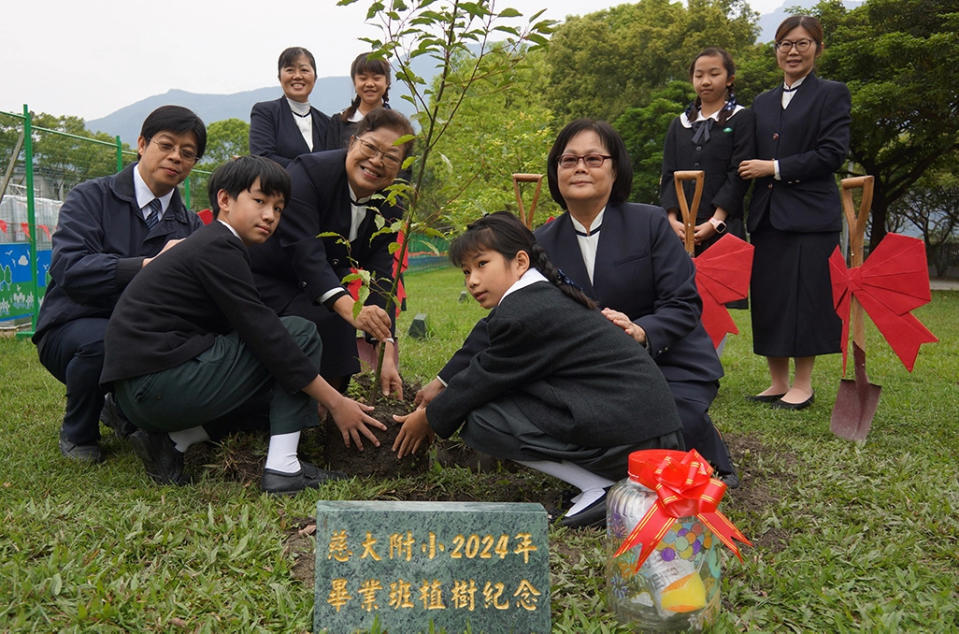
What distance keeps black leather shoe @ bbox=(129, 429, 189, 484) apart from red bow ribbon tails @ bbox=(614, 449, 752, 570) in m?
1.81

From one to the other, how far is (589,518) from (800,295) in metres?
2.42

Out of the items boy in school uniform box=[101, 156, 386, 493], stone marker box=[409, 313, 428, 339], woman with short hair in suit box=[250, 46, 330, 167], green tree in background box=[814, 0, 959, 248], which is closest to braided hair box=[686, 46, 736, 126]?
woman with short hair in suit box=[250, 46, 330, 167]

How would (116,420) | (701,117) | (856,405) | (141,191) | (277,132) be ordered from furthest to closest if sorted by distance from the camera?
1. (701,117)
2. (277,132)
3. (856,405)
4. (116,420)
5. (141,191)

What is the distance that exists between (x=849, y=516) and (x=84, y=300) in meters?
3.13

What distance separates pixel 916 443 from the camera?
3541 millimetres

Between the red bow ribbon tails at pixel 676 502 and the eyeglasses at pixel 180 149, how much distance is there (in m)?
2.41

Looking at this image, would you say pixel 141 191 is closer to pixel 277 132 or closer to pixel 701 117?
pixel 277 132

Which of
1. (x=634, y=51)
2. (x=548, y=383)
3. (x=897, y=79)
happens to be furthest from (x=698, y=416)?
(x=634, y=51)

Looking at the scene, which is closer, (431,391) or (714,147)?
(431,391)

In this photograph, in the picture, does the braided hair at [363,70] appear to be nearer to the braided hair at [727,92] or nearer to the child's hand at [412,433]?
the braided hair at [727,92]

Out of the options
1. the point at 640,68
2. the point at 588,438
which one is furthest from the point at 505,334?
the point at 640,68

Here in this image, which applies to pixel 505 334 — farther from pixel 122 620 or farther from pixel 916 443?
pixel 916 443

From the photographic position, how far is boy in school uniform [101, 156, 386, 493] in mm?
2576

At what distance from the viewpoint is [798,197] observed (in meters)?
4.14
